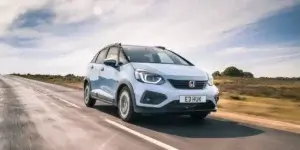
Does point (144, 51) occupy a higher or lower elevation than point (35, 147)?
higher

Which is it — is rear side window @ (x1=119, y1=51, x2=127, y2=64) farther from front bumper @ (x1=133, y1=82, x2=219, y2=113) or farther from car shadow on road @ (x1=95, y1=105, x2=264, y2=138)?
car shadow on road @ (x1=95, y1=105, x2=264, y2=138)

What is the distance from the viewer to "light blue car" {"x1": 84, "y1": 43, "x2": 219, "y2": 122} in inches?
286

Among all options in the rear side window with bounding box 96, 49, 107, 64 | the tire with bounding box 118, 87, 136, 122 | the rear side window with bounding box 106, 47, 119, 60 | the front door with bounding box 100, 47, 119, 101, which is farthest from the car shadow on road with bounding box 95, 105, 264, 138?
the rear side window with bounding box 96, 49, 107, 64

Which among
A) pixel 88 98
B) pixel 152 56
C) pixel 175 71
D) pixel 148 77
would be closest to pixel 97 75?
pixel 88 98

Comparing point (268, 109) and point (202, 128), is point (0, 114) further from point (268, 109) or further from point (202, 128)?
point (268, 109)

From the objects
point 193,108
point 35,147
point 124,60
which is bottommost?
point 35,147

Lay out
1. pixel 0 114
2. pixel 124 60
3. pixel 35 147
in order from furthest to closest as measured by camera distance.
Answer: pixel 0 114, pixel 124 60, pixel 35 147

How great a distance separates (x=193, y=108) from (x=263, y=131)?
4.56 feet

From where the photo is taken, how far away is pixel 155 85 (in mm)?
7312

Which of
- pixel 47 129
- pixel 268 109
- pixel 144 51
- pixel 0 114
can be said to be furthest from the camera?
pixel 268 109

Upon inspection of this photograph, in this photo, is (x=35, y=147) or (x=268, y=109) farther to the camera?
(x=268, y=109)

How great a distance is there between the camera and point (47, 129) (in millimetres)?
7172

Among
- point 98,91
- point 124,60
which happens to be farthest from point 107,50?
point 124,60

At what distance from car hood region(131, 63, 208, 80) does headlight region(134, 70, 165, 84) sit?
84 mm
